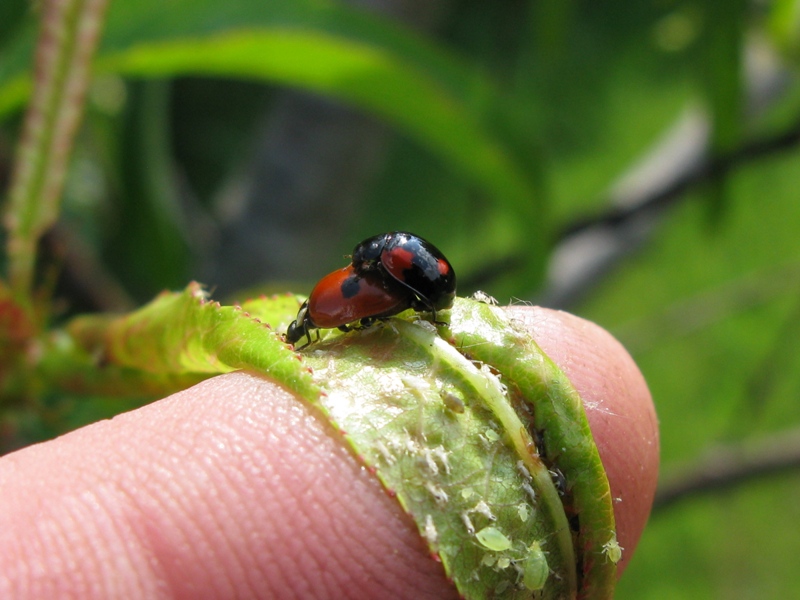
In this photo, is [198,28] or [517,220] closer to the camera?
[198,28]

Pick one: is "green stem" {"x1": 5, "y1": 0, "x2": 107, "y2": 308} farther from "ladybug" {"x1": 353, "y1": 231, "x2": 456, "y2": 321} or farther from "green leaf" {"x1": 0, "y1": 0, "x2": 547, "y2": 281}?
"ladybug" {"x1": 353, "y1": 231, "x2": 456, "y2": 321}

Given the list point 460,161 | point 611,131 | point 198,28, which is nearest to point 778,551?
point 611,131

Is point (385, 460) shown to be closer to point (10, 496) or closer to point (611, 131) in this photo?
point (10, 496)

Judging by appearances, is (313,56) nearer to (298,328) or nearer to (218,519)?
(298,328)

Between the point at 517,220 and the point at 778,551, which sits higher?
the point at 517,220

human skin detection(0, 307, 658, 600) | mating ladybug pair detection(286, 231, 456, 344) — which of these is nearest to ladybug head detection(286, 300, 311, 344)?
mating ladybug pair detection(286, 231, 456, 344)

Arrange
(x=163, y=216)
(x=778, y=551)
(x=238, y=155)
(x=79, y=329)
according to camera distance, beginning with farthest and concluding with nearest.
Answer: (x=778, y=551)
(x=238, y=155)
(x=163, y=216)
(x=79, y=329)

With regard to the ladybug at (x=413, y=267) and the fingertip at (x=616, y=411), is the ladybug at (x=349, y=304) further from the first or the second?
the fingertip at (x=616, y=411)
